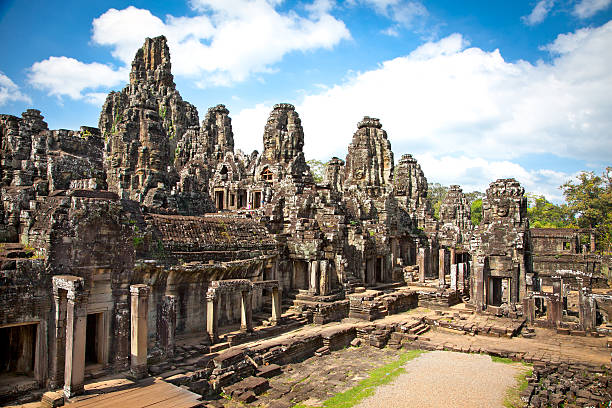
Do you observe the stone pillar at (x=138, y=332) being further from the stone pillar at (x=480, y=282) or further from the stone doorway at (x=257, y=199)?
the stone doorway at (x=257, y=199)

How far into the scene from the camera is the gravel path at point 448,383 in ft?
36.9

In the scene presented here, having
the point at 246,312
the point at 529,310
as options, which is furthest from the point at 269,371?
the point at 529,310

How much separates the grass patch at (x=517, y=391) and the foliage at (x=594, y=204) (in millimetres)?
33554

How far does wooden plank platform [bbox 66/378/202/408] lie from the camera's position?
30.4ft

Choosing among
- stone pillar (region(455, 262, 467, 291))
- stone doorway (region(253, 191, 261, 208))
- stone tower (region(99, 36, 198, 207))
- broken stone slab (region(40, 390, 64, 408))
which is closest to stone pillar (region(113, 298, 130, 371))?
broken stone slab (region(40, 390, 64, 408))

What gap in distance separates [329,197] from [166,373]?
1586 cm

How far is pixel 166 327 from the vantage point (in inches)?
493

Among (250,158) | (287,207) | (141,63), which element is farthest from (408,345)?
(141,63)

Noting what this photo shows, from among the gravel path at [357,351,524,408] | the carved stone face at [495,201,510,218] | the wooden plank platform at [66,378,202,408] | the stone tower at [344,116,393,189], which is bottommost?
the gravel path at [357,351,524,408]

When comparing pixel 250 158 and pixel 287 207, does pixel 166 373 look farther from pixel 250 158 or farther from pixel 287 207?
pixel 250 158

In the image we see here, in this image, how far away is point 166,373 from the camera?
38.4 feet

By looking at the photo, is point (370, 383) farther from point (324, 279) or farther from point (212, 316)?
point (324, 279)

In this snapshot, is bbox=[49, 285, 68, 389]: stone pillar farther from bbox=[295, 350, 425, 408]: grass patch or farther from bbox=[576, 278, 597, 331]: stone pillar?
bbox=[576, 278, 597, 331]: stone pillar

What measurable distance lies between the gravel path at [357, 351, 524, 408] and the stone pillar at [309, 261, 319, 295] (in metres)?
6.47
